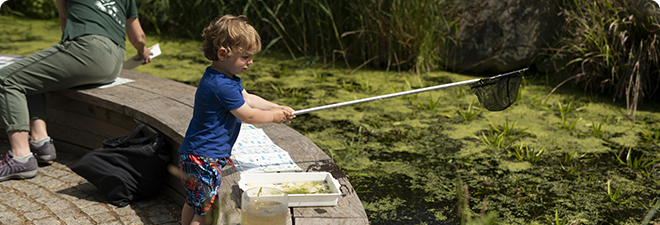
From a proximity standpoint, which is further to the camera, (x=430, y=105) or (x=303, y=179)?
(x=430, y=105)

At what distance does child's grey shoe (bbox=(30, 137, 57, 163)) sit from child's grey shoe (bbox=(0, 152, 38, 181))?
0.08 metres

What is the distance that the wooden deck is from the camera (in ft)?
5.71

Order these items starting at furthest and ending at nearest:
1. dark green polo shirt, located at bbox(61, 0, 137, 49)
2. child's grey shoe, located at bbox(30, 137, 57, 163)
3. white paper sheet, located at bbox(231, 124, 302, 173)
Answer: dark green polo shirt, located at bbox(61, 0, 137, 49) → child's grey shoe, located at bbox(30, 137, 57, 163) → white paper sheet, located at bbox(231, 124, 302, 173)

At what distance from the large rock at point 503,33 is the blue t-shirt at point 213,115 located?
3313 millimetres

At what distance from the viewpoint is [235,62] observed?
1831 millimetres

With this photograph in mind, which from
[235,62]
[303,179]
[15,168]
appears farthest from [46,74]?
[303,179]

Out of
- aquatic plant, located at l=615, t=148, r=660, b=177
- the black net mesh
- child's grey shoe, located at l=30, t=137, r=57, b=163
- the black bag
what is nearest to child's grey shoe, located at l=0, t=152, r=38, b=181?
child's grey shoe, located at l=30, t=137, r=57, b=163

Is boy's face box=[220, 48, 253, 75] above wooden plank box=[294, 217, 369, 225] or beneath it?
above

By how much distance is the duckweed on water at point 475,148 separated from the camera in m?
2.37

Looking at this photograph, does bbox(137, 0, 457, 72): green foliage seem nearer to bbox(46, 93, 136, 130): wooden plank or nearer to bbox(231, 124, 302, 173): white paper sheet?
bbox(46, 93, 136, 130): wooden plank

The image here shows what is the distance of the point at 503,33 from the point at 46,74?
362 centimetres

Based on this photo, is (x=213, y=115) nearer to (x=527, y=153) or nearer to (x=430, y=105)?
(x=527, y=153)

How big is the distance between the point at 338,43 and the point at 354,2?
0.46m

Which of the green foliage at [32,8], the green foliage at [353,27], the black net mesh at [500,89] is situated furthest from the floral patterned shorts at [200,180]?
the green foliage at [32,8]
